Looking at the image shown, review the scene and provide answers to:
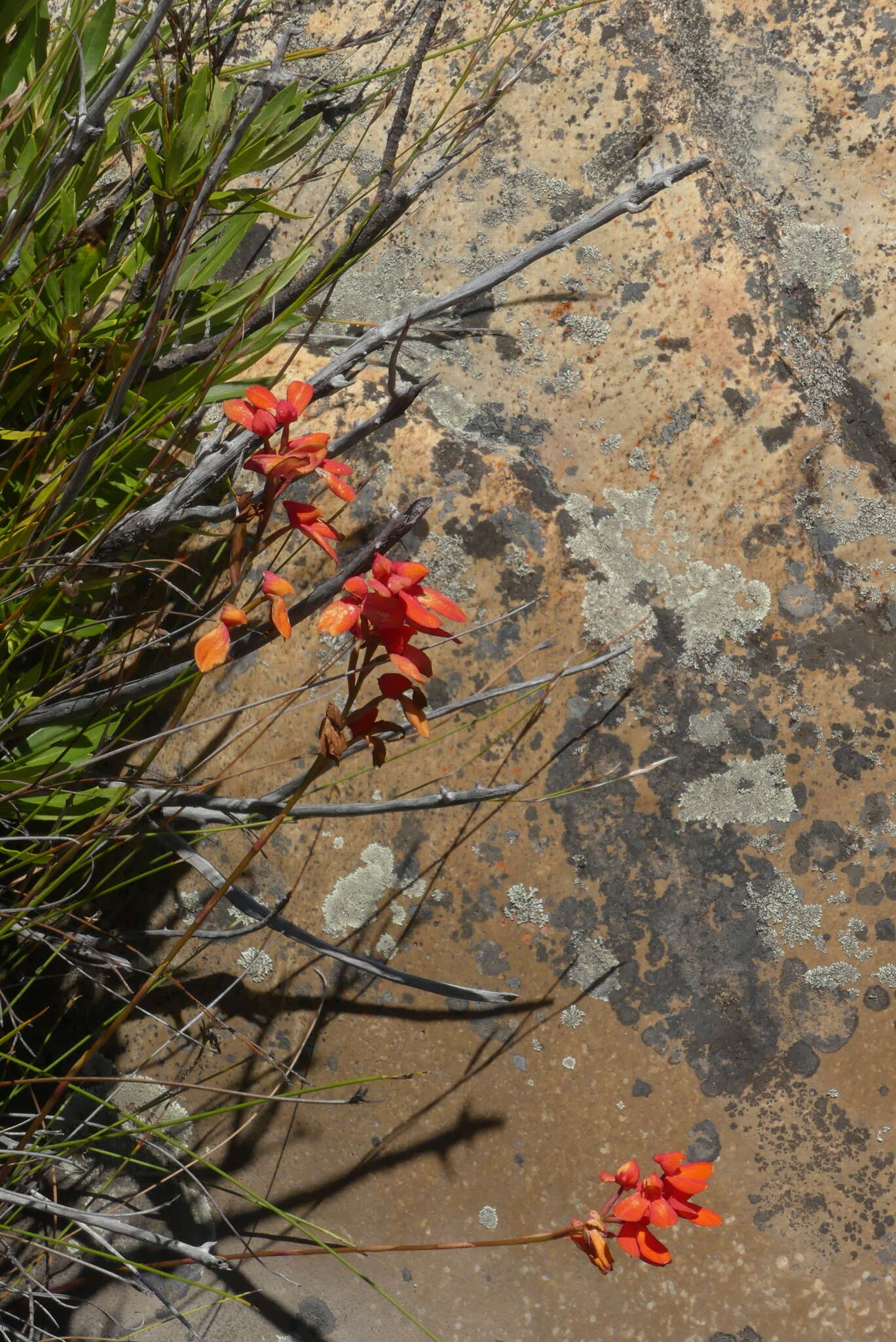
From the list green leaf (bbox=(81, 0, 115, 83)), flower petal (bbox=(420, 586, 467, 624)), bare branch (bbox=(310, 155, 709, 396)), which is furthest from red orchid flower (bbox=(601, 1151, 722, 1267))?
green leaf (bbox=(81, 0, 115, 83))

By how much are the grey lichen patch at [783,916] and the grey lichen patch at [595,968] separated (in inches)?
8.8

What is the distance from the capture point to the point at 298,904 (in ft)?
5.23

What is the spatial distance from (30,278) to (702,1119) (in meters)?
1.47

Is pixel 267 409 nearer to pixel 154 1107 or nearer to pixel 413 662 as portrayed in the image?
pixel 413 662

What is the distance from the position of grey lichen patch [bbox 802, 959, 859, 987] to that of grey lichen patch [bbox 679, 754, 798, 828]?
0.22 m

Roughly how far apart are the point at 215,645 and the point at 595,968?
0.86 metres

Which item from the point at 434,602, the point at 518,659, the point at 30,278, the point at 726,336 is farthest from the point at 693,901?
the point at 30,278

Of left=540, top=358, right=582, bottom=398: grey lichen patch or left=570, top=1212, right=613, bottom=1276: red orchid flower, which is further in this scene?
left=540, top=358, right=582, bottom=398: grey lichen patch

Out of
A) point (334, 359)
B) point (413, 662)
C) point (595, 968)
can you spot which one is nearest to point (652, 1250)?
point (595, 968)

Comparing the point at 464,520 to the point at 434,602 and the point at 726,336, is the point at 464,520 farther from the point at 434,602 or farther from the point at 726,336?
the point at 434,602

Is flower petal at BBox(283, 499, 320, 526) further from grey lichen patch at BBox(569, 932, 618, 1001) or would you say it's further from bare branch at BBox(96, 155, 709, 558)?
grey lichen patch at BBox(569, 932, 618, 1001)

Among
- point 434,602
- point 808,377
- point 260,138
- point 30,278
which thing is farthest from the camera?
point 808,377

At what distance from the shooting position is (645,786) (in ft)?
5.08

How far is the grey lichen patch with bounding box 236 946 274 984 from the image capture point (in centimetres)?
160
